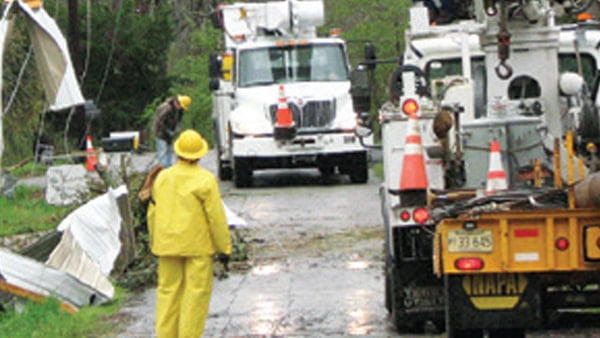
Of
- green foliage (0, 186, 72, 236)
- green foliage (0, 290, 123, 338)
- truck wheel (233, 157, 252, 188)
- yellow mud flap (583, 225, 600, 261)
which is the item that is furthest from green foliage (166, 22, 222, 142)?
yellow mud flap (583, 225, 600, 261)

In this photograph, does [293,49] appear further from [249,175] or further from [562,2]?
[562,2]

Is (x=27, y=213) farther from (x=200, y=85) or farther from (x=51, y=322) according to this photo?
(x=200, y=85)

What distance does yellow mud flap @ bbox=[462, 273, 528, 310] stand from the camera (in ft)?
36.0

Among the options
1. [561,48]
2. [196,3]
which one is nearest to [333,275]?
[561,48]

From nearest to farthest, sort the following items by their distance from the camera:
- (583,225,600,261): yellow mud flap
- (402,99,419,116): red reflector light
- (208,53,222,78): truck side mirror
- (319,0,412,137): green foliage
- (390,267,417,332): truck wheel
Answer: (583,225,600,261): yellow mud flap < (402,99,419,116): red reflector light < (390,267,417,332): truck wheel < (208,53,222,78): truck side mirror < (319,0,412,137): green foliage

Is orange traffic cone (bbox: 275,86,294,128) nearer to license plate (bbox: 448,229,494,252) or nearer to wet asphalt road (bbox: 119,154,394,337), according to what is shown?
wet asphalt road (bbox: 119,154,394,337)

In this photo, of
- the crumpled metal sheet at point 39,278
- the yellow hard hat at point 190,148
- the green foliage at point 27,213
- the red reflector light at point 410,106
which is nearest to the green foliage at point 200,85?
the green foliage at point 27,213

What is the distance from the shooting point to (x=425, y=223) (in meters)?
11.6

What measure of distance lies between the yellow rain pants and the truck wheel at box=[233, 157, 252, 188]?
49.7ft

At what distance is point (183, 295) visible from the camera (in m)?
12.7

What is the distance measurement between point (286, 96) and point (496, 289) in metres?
17.2

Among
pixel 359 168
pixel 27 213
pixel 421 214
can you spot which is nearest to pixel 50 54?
pixel 27 213

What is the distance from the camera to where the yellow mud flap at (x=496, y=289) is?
1096cm

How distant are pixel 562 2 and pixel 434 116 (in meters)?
1.40
